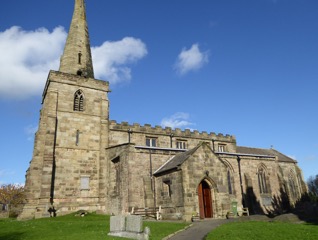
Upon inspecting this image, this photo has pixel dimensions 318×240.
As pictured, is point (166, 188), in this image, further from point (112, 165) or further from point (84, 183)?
point (84, 183)

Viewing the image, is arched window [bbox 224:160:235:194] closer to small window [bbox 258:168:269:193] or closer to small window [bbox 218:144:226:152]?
small window [bbox 258:168:269:193]

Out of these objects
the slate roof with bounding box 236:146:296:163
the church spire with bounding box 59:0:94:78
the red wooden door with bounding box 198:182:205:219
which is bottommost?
the red wooden door with bounding box 198:182:205:219

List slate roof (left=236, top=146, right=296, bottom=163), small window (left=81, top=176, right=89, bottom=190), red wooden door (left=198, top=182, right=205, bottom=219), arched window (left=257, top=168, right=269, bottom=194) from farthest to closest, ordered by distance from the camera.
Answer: slate roof (left=236, top=146, right=296, bottom=163), arched window (left=257, top=168, right=269, bottom=194), small window (left=81, top=176, right=89, bottom=190), red wooden door (left=198, top=182, right=205, bottom=219)

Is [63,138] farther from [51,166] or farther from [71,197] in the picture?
[71,197]

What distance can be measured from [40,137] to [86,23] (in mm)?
15303

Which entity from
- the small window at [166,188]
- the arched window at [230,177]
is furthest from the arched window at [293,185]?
the small window at [166,188]

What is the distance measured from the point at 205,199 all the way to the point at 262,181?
14.7m

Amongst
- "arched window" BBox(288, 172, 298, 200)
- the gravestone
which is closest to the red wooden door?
the gravestone

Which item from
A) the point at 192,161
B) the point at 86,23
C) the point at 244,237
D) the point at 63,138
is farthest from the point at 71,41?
the point at 244,237

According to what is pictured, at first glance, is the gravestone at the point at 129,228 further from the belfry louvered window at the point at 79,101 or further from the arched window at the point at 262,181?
the arched window at the point at 262,181

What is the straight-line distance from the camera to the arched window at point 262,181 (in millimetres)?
33797

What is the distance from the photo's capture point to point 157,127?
111 feet

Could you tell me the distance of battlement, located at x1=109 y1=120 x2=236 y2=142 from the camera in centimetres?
3092

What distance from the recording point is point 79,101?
29.5 meters
